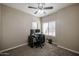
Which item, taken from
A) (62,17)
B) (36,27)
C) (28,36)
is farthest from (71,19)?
(28,36)

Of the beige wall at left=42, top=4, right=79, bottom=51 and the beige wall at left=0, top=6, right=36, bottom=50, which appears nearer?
the beige wall at left=42, top=4, right=79, bottom=51

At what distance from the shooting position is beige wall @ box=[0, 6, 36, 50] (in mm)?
2907

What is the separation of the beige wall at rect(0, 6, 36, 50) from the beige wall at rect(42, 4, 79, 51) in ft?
3.54

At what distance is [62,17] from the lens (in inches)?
137

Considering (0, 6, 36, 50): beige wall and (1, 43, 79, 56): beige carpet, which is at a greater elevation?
(0, 6, 36, 50): beige wall

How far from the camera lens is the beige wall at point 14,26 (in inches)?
114

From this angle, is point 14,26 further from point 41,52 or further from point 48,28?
point 41,52

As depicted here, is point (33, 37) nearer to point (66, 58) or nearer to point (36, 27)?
point (36, 27)

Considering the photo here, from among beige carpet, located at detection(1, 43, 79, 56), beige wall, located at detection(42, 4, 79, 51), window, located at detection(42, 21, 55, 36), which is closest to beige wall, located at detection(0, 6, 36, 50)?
beige carpet, located at detection(1, 43, 79, 56)

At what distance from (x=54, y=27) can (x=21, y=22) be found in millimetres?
1913

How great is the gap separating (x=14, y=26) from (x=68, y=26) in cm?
265

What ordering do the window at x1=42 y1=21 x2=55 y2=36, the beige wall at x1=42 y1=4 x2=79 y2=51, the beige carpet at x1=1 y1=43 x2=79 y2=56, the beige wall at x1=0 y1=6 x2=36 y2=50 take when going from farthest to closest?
the window at x1=42 y1=21 x2=55 y2=36
the beige wall at x1=0 y1=6 x2=36 y2=50
the beige wall at x1=42 y1=4 x2=79 y2=51
the beige carpet at x1=1 y1=43 x2=79 y2=56

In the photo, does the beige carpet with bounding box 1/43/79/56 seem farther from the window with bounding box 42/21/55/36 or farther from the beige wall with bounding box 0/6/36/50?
the window with bounding box 42/21/55/36

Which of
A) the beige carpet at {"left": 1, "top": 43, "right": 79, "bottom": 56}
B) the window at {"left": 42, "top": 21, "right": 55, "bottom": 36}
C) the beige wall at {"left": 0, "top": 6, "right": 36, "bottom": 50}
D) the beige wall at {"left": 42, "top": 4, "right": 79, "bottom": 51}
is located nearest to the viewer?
the beige carpet at {"left": 1, "top": 43, "right": 79, "bottom": 56}
